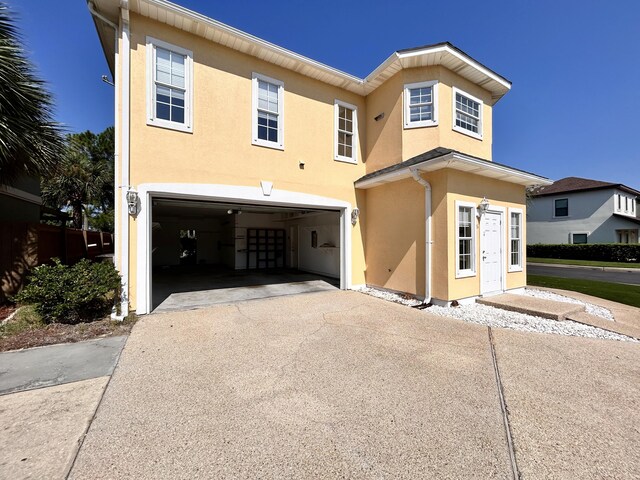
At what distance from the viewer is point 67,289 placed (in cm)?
538

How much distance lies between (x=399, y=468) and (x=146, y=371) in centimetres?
337

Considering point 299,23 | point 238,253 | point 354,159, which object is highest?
point 299,23

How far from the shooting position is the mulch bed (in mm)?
4512

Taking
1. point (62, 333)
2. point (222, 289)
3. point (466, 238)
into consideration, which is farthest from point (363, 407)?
point (222, 289)

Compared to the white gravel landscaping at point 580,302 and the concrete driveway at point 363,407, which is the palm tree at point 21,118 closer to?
the concrete driveway at point 363,407

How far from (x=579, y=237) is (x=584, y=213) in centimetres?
217

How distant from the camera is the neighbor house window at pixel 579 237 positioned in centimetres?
2377

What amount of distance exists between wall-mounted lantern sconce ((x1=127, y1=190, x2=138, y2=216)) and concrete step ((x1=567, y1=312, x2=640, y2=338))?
10137mm

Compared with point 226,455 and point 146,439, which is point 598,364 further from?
point 146,439

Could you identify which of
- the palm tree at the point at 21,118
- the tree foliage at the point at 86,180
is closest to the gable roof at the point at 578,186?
the palm tree at the point at 21,118

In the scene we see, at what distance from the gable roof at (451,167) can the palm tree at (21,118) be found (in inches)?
329

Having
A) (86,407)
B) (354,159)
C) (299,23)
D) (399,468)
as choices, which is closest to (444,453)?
(399,468)

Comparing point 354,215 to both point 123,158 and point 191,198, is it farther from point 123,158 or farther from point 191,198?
point 123,158

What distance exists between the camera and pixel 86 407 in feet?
9.43
